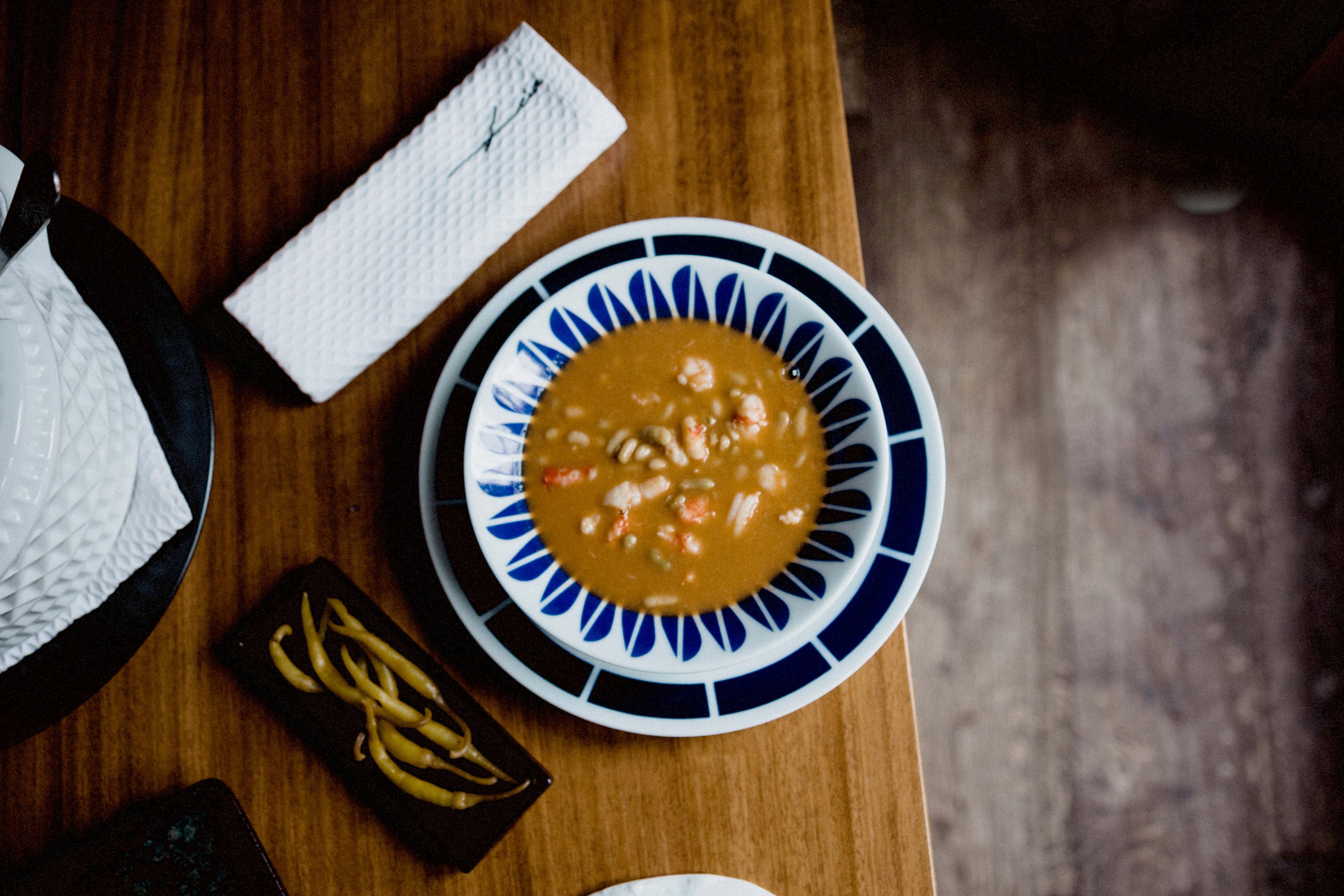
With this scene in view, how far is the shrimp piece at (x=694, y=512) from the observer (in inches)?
42.1

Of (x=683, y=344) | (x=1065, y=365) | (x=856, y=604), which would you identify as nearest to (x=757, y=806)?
(x=856, y=604)

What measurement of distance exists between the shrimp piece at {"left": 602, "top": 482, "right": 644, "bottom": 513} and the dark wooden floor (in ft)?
4.07

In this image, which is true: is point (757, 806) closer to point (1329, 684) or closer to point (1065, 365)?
point (1065, 365)

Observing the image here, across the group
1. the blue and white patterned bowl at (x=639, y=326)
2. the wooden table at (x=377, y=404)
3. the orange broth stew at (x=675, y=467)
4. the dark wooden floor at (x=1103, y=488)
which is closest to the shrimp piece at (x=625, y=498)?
the orange broth stew at (x=675, y=467)

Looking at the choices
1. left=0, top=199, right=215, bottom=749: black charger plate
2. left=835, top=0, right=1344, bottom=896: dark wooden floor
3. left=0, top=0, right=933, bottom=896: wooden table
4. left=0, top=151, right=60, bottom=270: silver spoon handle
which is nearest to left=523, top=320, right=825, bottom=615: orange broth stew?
left=0, top=0, right=933, bottom=896: wooden table

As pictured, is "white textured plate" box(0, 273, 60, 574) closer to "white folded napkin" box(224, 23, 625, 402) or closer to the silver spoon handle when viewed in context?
the silver spoon handle

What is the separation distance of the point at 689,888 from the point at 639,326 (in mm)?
752

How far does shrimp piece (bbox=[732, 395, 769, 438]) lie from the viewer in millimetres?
1084

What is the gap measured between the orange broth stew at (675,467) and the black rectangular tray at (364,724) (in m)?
0.24

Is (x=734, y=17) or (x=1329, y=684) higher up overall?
(x=734, y=17)

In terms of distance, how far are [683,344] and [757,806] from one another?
635 millimetres

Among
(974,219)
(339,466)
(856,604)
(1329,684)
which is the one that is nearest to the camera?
(856,604)

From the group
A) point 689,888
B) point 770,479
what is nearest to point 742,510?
point 770,479

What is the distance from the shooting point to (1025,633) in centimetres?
208
